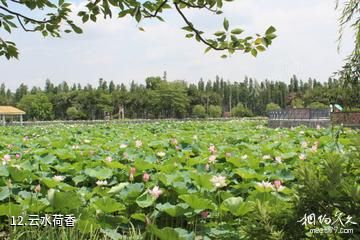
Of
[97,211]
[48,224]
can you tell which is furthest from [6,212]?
[97,211]

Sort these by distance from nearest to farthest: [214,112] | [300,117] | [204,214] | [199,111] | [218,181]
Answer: [204,214], [218,181], [300,117], [199,111], [214,112]

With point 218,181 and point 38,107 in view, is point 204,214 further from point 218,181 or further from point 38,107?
point 38,107

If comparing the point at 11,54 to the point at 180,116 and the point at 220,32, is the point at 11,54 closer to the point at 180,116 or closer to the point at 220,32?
the point at 220,32

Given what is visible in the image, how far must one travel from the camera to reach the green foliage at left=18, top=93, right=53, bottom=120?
5416 cm

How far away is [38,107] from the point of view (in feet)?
178

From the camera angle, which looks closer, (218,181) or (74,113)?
(218,181)

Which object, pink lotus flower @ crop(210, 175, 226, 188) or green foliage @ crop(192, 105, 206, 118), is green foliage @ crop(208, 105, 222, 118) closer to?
green foliage @ crop(192, 105, 206, 118)

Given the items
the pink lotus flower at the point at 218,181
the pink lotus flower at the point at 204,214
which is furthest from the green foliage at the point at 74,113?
the pink lotus flower at the point at 204,214

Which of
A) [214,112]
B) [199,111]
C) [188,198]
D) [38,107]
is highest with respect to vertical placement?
[38,107]

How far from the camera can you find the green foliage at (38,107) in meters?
54.2
